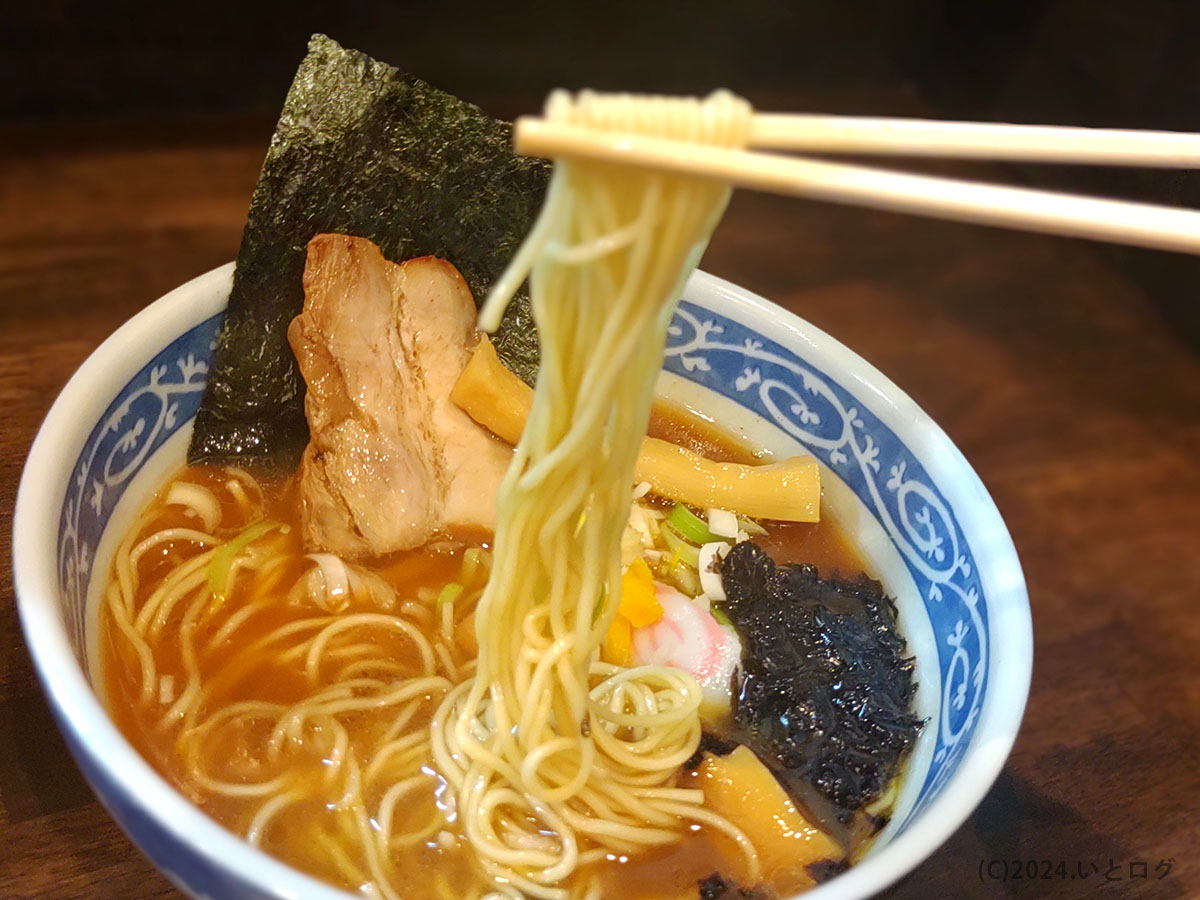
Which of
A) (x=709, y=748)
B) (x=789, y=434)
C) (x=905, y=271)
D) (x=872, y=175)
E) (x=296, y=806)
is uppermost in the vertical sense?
(x=905, y=271)

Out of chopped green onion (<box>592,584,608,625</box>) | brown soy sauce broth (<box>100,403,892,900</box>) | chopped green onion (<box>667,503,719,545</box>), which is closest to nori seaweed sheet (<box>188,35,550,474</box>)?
brown soy sauce broth (<box>100,403,892,900</box>)

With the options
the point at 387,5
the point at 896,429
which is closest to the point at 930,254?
the point at 896,429

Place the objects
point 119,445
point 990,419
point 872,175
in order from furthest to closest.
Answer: point 990,419
point 119,445
point 872,175

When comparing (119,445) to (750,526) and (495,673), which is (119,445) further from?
(750,526)

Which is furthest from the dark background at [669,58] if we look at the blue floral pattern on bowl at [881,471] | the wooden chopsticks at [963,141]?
the wooden chopsticks at [963,141]

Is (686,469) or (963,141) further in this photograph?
(686,469)

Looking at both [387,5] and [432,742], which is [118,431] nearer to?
[432,742]

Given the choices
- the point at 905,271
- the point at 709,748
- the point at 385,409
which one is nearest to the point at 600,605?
the point at 709,748

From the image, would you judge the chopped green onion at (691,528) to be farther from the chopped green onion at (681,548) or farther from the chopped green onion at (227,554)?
the chopped green onion at (227,554)
